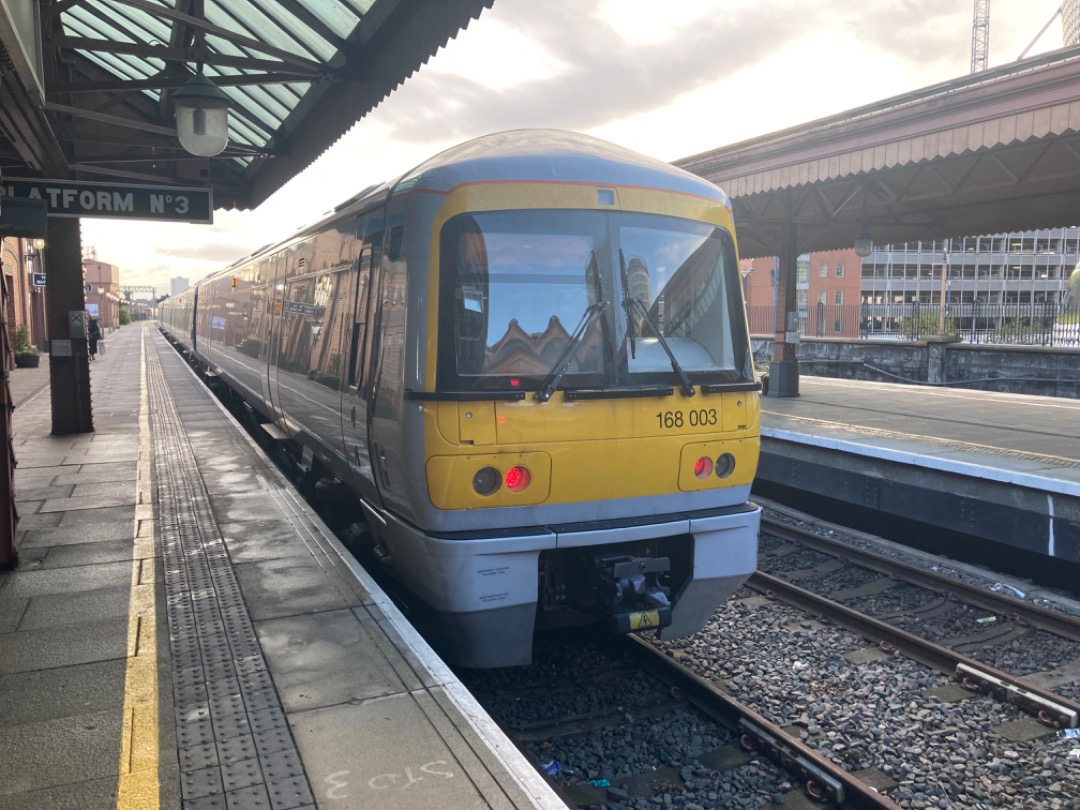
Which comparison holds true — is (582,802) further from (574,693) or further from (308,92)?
(308,92)

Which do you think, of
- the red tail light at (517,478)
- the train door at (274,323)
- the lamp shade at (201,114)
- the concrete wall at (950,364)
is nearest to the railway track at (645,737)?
the red tail light at (517,478)

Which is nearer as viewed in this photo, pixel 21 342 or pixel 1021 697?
pixel 1021 697

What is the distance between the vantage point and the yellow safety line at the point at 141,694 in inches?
121

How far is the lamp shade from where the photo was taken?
6.32m

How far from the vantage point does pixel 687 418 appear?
4.98 meters

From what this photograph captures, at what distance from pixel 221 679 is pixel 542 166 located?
3.16 m

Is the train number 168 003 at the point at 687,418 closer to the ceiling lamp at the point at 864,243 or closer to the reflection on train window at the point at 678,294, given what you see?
the reflection on train window at the point at 678,294

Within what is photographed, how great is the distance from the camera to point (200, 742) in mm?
3436

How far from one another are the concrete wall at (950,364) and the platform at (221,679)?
1770 cm

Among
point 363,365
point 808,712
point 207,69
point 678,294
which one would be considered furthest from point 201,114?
point 808,712

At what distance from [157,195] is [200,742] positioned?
5788mm

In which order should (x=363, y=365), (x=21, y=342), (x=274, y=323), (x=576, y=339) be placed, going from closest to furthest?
(x=576, y=339) < (x=363, y=365) < (x=274, y=323) < (x=21, y=342)

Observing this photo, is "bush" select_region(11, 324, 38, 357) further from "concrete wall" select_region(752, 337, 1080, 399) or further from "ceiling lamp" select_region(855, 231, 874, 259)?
"ceiling lamp" select_region(855, 231, 874, 259)

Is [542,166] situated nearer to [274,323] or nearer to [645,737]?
[645,737]
